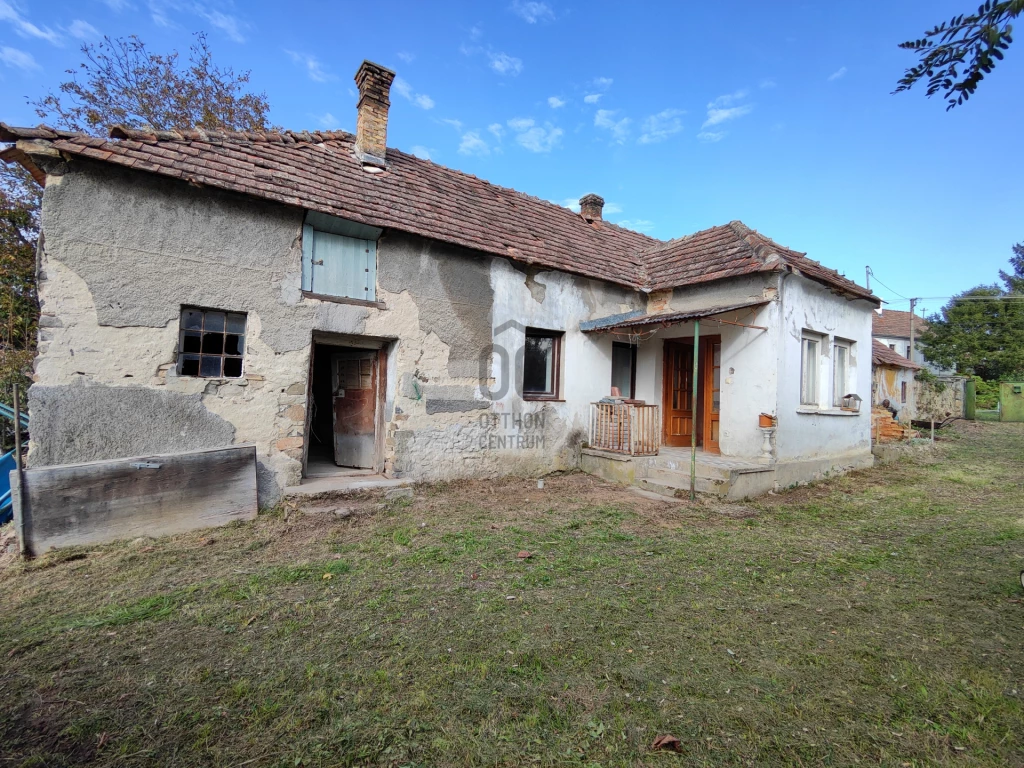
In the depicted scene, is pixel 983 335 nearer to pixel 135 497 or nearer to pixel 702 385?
pixel 702 385

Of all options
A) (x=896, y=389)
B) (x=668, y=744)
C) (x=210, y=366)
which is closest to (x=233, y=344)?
(x=210, y=366)

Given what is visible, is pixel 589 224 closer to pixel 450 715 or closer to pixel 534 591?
pixel 534 591

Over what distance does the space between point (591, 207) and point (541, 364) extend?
5093 millimetres

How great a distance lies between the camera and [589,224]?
37.5 feet

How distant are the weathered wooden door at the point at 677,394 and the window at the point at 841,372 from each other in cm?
277

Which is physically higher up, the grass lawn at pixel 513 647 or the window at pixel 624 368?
the window at pixel 624 368

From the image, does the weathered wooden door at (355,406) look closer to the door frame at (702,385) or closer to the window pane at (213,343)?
the window pane at (213,343)

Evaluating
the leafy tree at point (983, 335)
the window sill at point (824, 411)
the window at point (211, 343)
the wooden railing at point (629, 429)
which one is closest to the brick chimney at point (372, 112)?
the window at point (211, 343)

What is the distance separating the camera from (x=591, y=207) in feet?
38.7

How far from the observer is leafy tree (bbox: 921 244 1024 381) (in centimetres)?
2708

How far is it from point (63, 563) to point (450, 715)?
422cm

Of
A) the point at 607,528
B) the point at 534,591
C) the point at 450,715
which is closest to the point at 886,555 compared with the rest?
the point at 607,528

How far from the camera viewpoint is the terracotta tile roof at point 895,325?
36906 millimetres

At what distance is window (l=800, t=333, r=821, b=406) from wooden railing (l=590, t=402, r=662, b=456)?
2.82 metres
